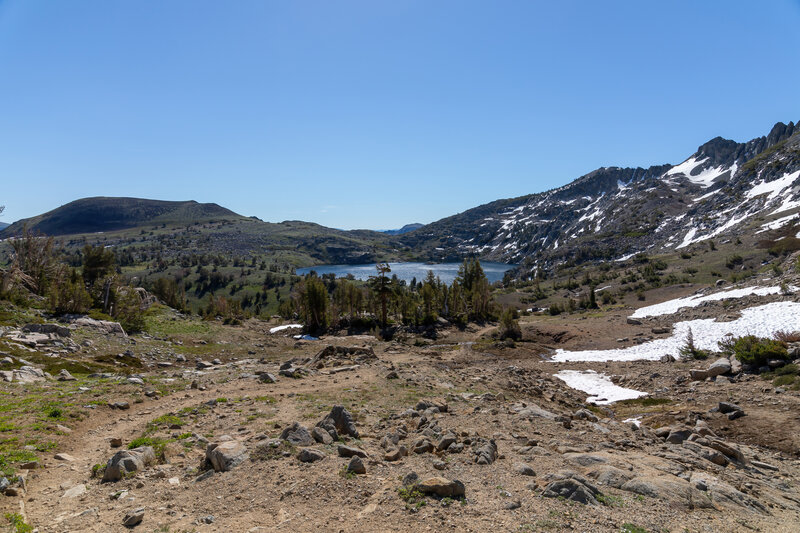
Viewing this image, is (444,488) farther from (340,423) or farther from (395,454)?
(340,423)

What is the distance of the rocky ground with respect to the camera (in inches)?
271

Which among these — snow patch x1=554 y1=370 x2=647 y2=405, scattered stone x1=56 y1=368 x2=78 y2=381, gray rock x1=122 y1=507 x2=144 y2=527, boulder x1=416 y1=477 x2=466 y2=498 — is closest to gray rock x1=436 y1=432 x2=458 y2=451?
boulder x1=416 y1=477 x2=466 y2=498

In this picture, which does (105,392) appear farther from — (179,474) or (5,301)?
(5,301)

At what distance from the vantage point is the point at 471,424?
12078mm

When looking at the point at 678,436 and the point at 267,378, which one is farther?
the point at 267,378

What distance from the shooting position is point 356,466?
826cm

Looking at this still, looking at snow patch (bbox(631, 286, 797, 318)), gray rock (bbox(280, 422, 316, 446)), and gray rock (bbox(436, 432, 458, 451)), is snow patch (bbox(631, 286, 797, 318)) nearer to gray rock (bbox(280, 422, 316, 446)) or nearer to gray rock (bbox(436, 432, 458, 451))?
gray rock (bbox(436, 432, 458, 451))

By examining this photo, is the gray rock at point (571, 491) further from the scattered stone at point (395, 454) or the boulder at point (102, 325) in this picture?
the boulder at point (102, 325)

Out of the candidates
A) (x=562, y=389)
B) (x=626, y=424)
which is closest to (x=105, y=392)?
(x=626, y=424)

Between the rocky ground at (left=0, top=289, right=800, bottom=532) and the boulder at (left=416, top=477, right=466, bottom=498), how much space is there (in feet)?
0.10

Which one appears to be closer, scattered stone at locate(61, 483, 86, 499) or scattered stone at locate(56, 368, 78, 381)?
scattered stone at locate(61, 483, 86, 499)

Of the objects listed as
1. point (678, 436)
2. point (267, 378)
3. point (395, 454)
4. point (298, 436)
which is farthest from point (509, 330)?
point (298, 436)

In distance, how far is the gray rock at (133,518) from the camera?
6484 millimetres

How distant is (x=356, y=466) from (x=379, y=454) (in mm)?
1333
